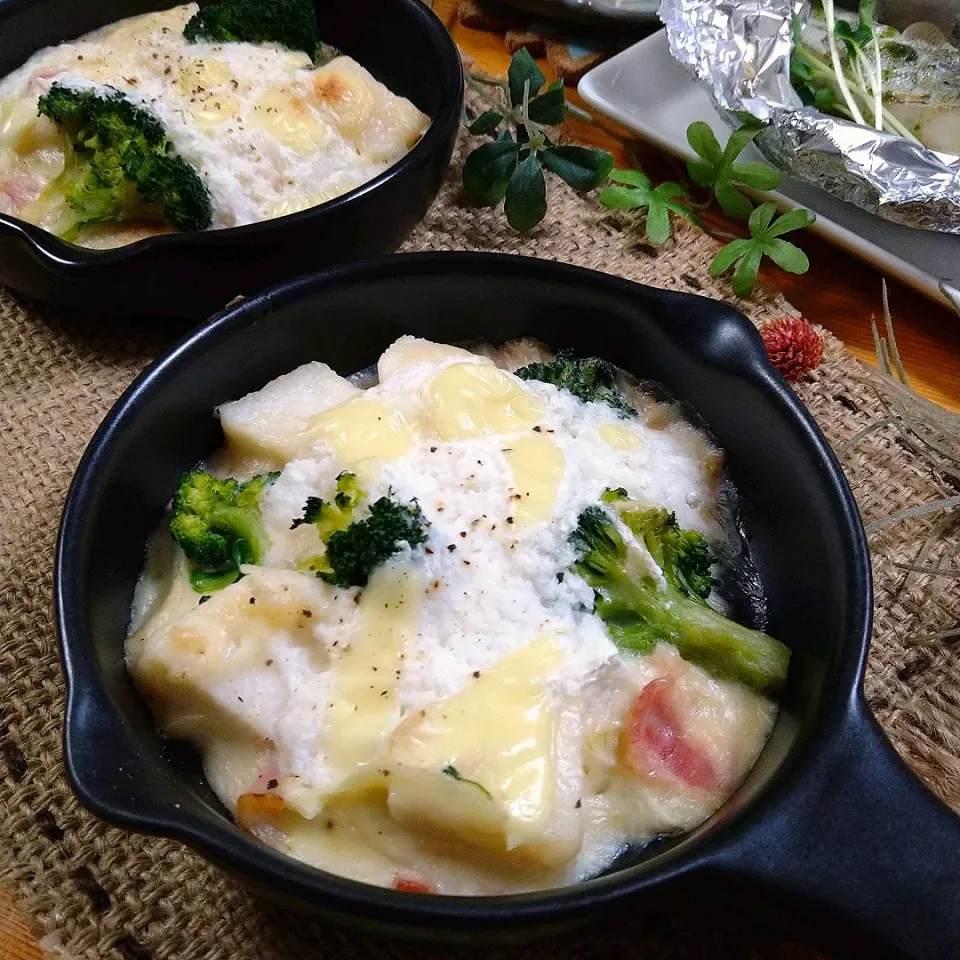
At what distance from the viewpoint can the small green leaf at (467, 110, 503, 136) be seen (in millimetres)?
1983

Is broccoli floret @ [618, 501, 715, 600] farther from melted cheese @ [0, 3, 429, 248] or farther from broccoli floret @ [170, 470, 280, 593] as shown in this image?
melted cheese @ [0, 3, 429, 248]

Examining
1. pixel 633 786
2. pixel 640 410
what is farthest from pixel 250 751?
pixel 640 410

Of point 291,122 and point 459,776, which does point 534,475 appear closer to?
point 459,776

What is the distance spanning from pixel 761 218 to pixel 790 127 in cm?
29

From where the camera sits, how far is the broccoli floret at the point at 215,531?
3.78 feet

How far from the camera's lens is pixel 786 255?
1.83 meters

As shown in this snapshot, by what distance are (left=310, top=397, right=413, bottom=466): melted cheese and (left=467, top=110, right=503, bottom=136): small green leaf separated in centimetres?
99

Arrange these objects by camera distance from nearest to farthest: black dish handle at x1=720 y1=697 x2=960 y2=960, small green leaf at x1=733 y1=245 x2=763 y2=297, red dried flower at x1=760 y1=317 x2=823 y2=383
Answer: black dish handle at x1=720 y1=697 x2=960 y2=960 → red dried flower at x1=760 y1=317 x2=823 y2=383 → small green leaf at x1=733 y1=245 x2=763 y2=297

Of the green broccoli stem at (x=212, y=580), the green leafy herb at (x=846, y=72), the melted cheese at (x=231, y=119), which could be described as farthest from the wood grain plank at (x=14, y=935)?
the green leafy herb at (x=846, y=72)

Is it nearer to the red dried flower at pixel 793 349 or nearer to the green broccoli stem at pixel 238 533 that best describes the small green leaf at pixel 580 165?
the red dried flower at pixel 793 349

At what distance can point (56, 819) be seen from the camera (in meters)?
1.20

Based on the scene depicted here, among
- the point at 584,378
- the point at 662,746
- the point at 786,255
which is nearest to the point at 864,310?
the point at 786,255

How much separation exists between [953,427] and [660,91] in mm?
1189

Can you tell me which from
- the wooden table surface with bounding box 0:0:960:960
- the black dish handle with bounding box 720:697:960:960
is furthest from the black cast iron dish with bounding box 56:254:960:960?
the wooden table surface with bounding box 0:0:960:960
